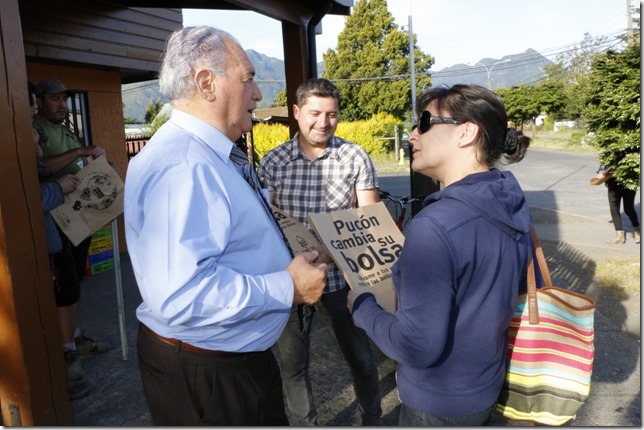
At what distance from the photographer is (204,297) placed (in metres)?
1.45

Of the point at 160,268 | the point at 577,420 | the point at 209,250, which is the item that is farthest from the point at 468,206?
the point at 577,420

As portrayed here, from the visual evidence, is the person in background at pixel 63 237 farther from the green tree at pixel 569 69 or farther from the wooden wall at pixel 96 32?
the green tree at pixel 569 69

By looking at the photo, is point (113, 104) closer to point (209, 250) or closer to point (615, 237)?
point (209, 250)

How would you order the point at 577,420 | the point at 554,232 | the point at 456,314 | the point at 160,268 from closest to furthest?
the point at 160,268 < the point at 456,314 < the point at 577,420 < the point at 554,232

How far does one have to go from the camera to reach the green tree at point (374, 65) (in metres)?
39.5

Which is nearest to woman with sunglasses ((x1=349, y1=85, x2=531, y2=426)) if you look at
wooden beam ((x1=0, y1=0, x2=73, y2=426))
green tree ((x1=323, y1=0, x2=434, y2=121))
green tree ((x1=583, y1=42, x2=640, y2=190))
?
wooden beam ((x1=0, y1=0, x2=73, y2=426))

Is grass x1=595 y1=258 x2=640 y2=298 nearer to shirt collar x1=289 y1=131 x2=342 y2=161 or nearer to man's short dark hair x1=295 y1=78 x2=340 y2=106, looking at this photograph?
shirt collar x1=289 y1=131 x2=342 y2=161

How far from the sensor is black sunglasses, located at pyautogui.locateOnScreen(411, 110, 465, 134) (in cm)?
168

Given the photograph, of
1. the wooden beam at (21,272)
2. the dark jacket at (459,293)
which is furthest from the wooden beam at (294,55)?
the dark jacket at (459,293)

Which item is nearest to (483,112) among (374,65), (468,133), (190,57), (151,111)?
(468,133)

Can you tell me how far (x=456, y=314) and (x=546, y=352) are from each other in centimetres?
41

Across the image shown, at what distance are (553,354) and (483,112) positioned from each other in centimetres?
83

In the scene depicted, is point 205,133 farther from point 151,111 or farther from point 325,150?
point 151,111

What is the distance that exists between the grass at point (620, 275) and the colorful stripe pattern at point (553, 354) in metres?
4.47
